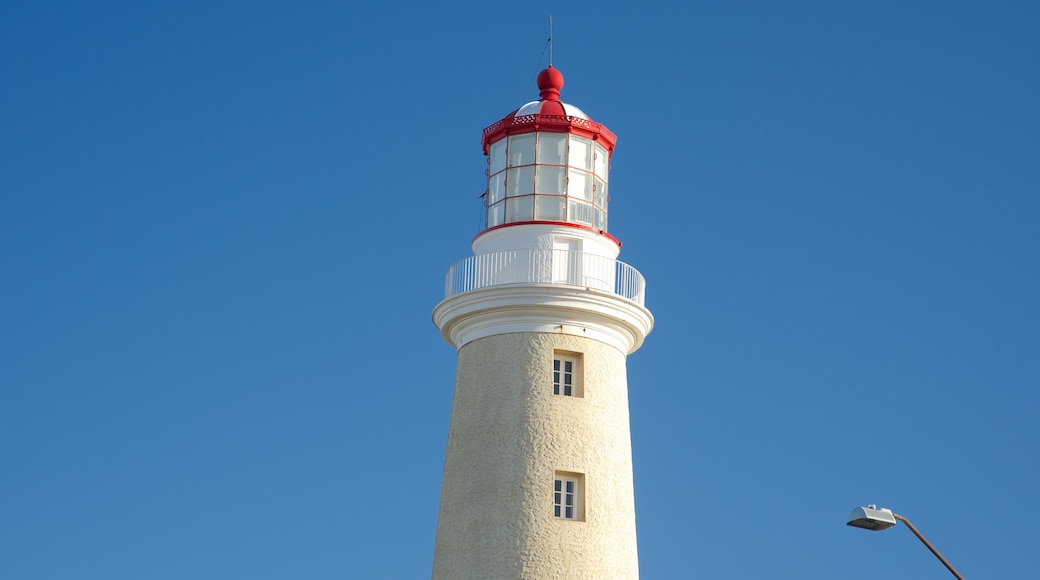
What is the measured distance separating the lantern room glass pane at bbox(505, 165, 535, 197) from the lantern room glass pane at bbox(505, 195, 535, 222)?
0.11 meters

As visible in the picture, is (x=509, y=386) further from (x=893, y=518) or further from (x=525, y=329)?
(x=893, y=518)

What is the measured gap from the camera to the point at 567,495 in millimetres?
25797

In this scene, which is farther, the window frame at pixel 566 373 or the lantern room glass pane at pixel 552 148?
the lantern room glass pane at pixel 552 148

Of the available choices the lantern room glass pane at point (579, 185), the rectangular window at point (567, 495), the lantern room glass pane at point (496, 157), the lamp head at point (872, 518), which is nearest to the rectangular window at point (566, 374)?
the rectangular window at point (567, 495)

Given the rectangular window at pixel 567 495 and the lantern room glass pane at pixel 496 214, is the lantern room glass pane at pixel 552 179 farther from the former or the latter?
the rectangular window at pixel 567 495

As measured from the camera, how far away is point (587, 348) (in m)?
26.7

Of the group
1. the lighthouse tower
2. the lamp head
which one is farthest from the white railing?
the lamp head

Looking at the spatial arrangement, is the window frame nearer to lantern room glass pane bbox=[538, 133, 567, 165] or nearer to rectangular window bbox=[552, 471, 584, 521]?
rectangular window bbox=[552, 471, 584, 521]

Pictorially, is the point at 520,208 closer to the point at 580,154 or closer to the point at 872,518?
the point at 580,154

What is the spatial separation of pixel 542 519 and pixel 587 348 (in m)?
3.04

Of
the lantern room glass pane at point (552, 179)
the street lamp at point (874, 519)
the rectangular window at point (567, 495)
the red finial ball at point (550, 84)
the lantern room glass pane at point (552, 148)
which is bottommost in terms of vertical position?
the street lamp at point (874, 519)

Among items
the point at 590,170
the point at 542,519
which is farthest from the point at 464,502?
the point at 590,170

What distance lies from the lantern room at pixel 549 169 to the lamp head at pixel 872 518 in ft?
31.2

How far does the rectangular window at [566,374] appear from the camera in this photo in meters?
26.4
